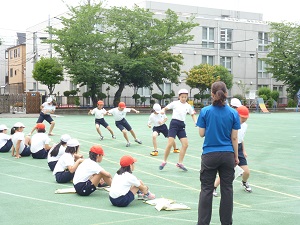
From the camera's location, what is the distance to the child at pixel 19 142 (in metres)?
13.4

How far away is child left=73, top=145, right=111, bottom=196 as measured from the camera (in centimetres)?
855

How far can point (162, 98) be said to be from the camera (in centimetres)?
4741

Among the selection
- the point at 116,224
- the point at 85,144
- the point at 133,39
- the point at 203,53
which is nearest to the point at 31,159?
the point at 85,144

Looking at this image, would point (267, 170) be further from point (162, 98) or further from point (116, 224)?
point (162, 98)

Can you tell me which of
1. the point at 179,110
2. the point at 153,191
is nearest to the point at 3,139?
the point at 179,110

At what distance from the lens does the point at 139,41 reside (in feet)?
132

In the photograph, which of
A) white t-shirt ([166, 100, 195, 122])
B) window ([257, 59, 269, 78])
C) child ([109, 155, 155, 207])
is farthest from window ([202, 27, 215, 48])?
child ([109, 155, 155, 207])

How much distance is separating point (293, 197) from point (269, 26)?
177 feet

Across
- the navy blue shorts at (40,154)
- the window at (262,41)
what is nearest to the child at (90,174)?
the navy blue shorts at (40,154)

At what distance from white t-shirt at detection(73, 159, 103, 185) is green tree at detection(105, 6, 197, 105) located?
1200 inches

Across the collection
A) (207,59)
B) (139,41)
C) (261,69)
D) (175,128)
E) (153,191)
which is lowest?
(153,191)

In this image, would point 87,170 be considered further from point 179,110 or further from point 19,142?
point 19,142

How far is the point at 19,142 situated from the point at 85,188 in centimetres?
550

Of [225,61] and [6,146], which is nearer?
[6,146]
